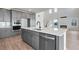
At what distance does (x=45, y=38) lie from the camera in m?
1.70

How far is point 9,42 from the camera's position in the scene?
1657 millimetres

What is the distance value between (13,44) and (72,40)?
104cm

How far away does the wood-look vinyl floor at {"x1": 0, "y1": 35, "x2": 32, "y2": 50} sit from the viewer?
1.63 metres

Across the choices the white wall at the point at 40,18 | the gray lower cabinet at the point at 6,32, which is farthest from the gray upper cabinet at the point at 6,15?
the white wall at the point at 40,18

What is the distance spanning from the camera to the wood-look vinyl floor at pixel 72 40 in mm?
1623

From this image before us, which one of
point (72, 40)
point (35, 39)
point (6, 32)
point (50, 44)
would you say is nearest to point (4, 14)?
point (6, 32)

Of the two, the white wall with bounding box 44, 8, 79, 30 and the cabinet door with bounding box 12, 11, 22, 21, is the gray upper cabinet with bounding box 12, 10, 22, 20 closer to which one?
the cabinet door with bounding box 12, 11, 22, 21

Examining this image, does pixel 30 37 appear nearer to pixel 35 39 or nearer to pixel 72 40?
pixel 35 39

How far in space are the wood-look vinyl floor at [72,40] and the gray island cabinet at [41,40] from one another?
0.46 feet

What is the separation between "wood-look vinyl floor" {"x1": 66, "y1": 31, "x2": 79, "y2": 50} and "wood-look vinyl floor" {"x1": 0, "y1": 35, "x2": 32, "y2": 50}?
27.2 inches
